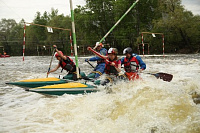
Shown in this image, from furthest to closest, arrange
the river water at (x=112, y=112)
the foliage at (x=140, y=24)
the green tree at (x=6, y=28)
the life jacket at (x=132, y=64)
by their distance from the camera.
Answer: the green tree at (x=6, y=28) → the foliage at (x=140, y=24) → the life jacket at (x=132, y=64) → the river water at (x=112, y=112)

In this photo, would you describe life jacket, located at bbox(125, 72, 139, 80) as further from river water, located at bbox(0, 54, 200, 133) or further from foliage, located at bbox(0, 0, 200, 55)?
foliage, located at bbox(0, 0, 200, 55)

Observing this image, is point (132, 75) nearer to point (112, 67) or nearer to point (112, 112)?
point (112, 67)

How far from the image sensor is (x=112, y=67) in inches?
235

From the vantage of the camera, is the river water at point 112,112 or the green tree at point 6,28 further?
the green tree at point 6,28

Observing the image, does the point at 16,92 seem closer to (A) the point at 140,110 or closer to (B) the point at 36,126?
(B) the point at 36,126

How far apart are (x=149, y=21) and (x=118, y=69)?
31.0 metres

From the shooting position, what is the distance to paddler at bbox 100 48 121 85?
568 cm

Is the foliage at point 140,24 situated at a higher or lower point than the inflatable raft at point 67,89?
higher

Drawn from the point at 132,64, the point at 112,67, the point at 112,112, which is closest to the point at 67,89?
the point at 112,67

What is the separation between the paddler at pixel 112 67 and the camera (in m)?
5.68

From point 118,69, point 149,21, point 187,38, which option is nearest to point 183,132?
point 118,69

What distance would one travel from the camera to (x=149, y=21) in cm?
3459

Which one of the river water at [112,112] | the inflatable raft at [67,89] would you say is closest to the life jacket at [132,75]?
the river water at [112,112]

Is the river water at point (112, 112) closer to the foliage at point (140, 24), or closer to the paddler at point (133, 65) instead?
the paddler at point (133, 65)
